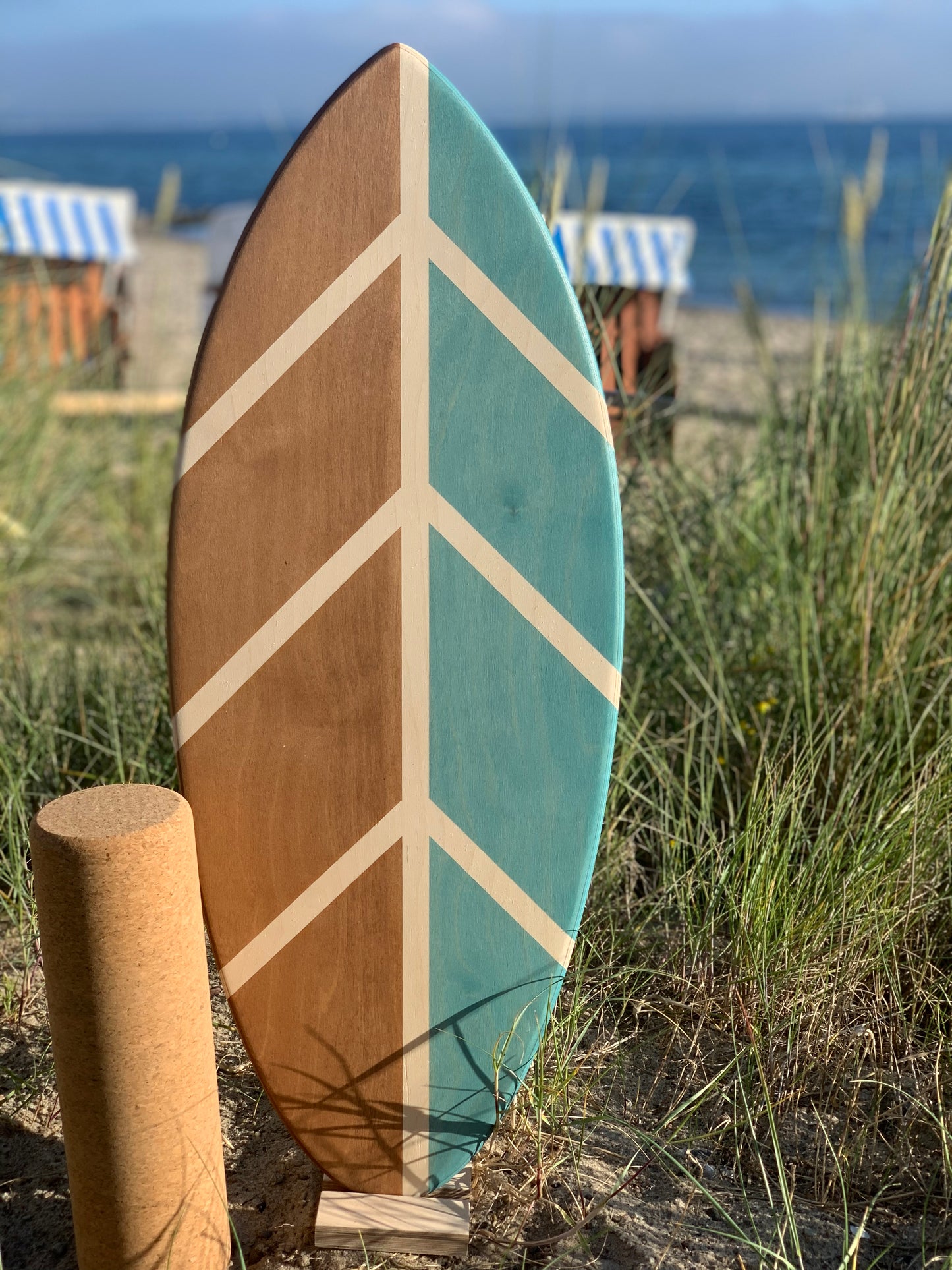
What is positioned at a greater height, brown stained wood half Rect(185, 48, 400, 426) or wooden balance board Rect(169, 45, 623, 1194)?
brown stained wood half Rect(185, 48, 400, 426)

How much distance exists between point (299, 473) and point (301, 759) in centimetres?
34

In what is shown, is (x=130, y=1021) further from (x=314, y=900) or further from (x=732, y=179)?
(x=732, y=179)

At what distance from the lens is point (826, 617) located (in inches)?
83.7

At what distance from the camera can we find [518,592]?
4.51ft

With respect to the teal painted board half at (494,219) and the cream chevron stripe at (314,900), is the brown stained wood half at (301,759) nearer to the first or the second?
the cream chevron stripe at (314,900)

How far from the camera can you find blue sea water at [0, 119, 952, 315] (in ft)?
7.86

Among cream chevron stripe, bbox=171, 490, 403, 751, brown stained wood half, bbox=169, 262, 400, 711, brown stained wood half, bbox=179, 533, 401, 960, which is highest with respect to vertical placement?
brown stained wood half, bbox=169, 262, 400, 711

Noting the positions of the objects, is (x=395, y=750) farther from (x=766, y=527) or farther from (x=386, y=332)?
(x=766, y=527)

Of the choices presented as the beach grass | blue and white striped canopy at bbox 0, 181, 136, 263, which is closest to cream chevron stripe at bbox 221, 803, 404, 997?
the beach grass

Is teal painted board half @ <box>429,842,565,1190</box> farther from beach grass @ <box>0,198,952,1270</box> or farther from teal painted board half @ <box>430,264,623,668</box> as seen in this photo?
teal painted board half @ <box>430,264,623,668</box>

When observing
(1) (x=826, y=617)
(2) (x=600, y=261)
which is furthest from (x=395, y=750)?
(2) (x=600, y=261)

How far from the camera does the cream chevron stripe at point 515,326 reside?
1.34 m

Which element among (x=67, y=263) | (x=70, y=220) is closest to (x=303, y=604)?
(x=67, y=263)

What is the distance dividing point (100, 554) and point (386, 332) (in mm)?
2914
